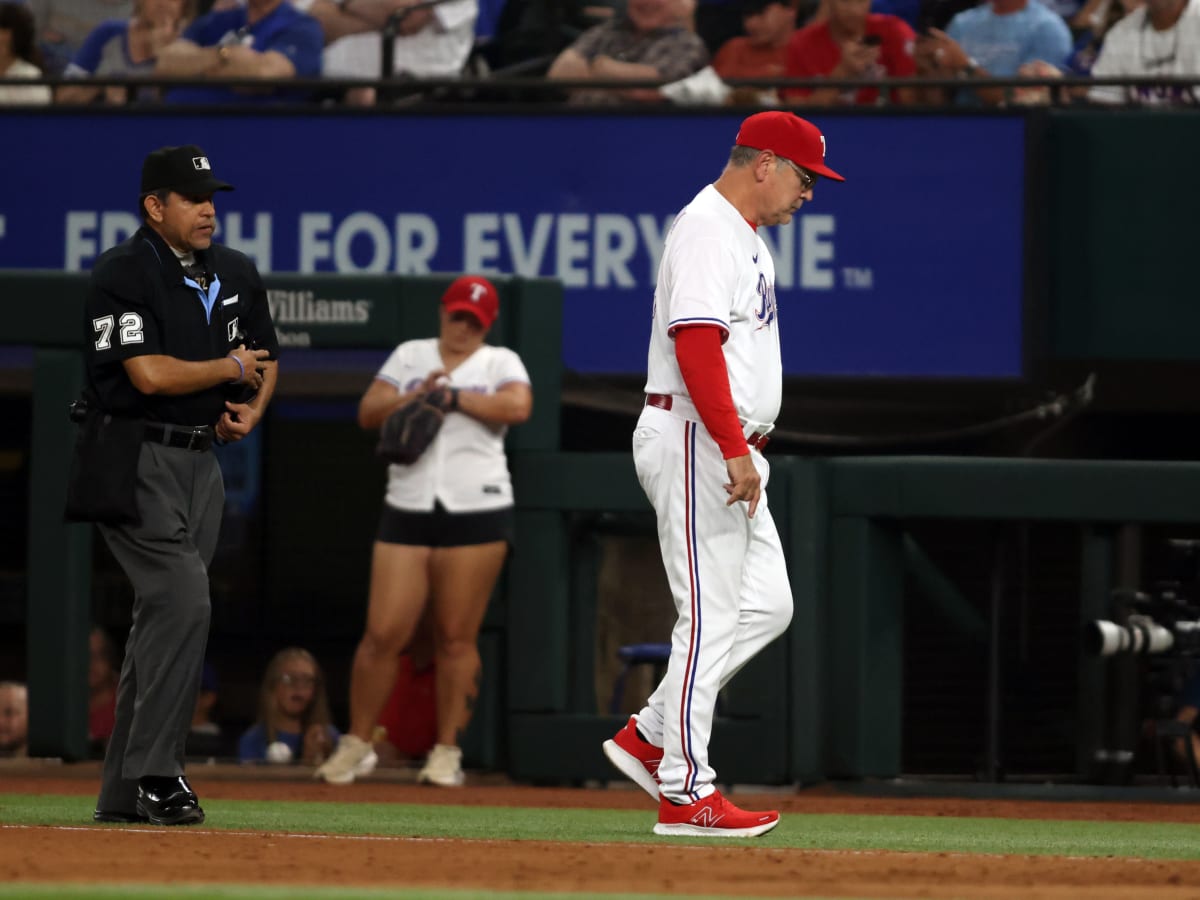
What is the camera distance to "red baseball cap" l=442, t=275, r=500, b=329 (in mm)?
8305

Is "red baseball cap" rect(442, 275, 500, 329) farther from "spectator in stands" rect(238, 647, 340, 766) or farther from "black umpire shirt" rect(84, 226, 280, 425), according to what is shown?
"black umpire shirt" rect(84, 226, 280, 425)

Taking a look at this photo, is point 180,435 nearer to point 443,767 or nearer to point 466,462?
point 466,462

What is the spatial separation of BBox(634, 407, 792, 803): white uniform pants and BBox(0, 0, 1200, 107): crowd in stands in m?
4.53

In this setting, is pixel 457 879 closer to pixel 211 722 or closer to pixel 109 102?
pixel 211 722

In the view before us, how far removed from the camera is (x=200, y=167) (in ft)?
18.9

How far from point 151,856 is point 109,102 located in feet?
20.3

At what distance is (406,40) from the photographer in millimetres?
10234

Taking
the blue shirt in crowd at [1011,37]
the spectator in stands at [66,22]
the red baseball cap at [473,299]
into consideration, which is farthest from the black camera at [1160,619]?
the spectator in stands at [66,22]

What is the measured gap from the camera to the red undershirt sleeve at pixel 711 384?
5.38 meters

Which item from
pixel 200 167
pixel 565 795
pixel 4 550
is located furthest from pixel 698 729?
pixel 4 550

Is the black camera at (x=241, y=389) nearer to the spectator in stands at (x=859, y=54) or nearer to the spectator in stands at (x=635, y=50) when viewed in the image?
the spectator in stands at (x=635, y=50)

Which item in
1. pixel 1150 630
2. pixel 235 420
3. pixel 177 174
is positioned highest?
pixel 177 174

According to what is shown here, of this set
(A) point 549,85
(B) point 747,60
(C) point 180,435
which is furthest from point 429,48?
(C) point 180,435

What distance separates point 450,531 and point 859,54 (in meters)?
3.27
